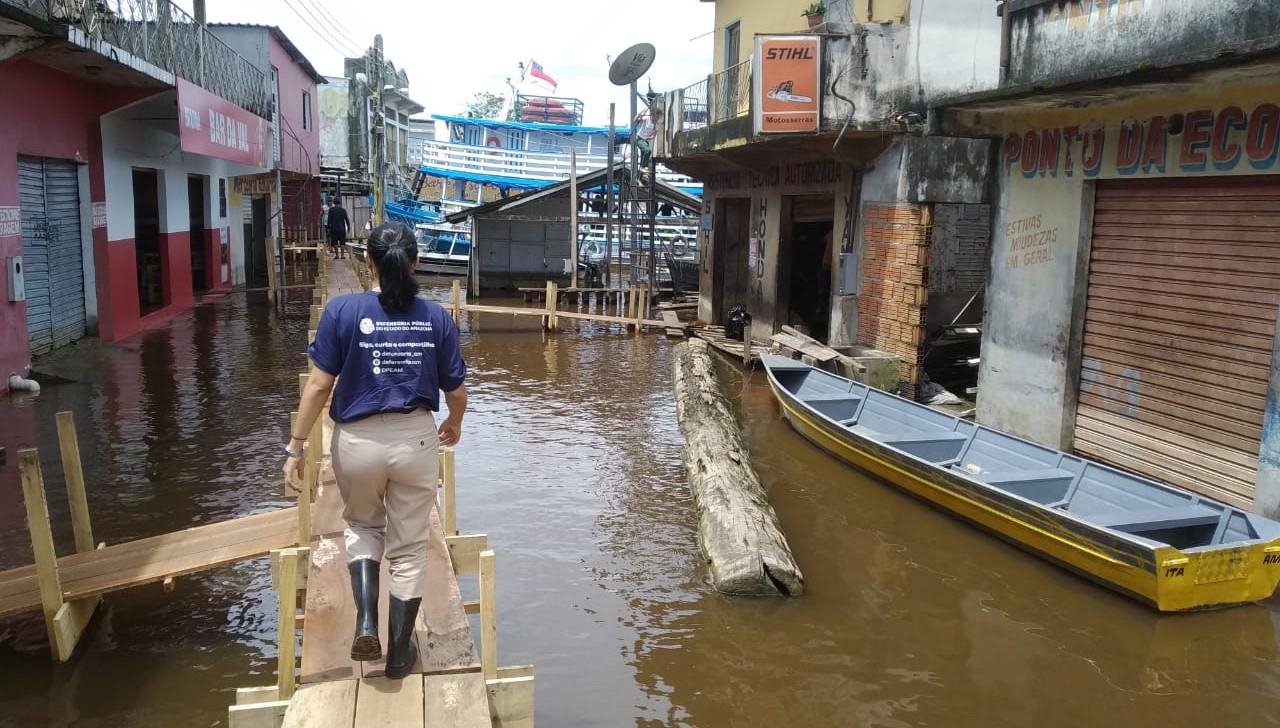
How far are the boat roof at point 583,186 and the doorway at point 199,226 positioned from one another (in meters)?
6.38

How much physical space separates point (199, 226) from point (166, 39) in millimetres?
9158

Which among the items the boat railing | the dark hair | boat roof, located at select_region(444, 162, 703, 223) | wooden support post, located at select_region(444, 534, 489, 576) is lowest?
wooden support post, located at select_region(444, 534, 489, 576)

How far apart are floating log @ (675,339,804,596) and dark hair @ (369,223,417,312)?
3.76 m

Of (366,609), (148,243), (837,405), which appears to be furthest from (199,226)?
(366,609)

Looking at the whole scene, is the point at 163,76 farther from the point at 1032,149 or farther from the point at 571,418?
the point at 1032,149

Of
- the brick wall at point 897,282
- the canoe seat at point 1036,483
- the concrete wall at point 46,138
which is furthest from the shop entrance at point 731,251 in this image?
the canoe seat at point 1036,483

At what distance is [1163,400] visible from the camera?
8.78 meters

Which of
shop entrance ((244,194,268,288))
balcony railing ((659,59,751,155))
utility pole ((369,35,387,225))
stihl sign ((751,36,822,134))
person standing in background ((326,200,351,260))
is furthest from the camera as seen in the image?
utility pole ((369,35,387,225))

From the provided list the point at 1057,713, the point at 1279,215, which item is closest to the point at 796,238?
the point at 1279,215

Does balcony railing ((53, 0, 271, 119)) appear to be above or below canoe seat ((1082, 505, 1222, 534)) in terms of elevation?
above

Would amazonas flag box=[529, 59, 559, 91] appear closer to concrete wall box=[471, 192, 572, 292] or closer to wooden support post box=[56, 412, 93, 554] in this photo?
concrete wall box=[471, 192, 572, 292]

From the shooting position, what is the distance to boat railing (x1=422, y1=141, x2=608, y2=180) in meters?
38.7

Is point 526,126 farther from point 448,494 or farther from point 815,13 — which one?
point 448,494

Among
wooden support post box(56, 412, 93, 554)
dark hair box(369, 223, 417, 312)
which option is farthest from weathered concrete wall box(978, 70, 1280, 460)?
wooden support post box(56, 412, 93, 554)
